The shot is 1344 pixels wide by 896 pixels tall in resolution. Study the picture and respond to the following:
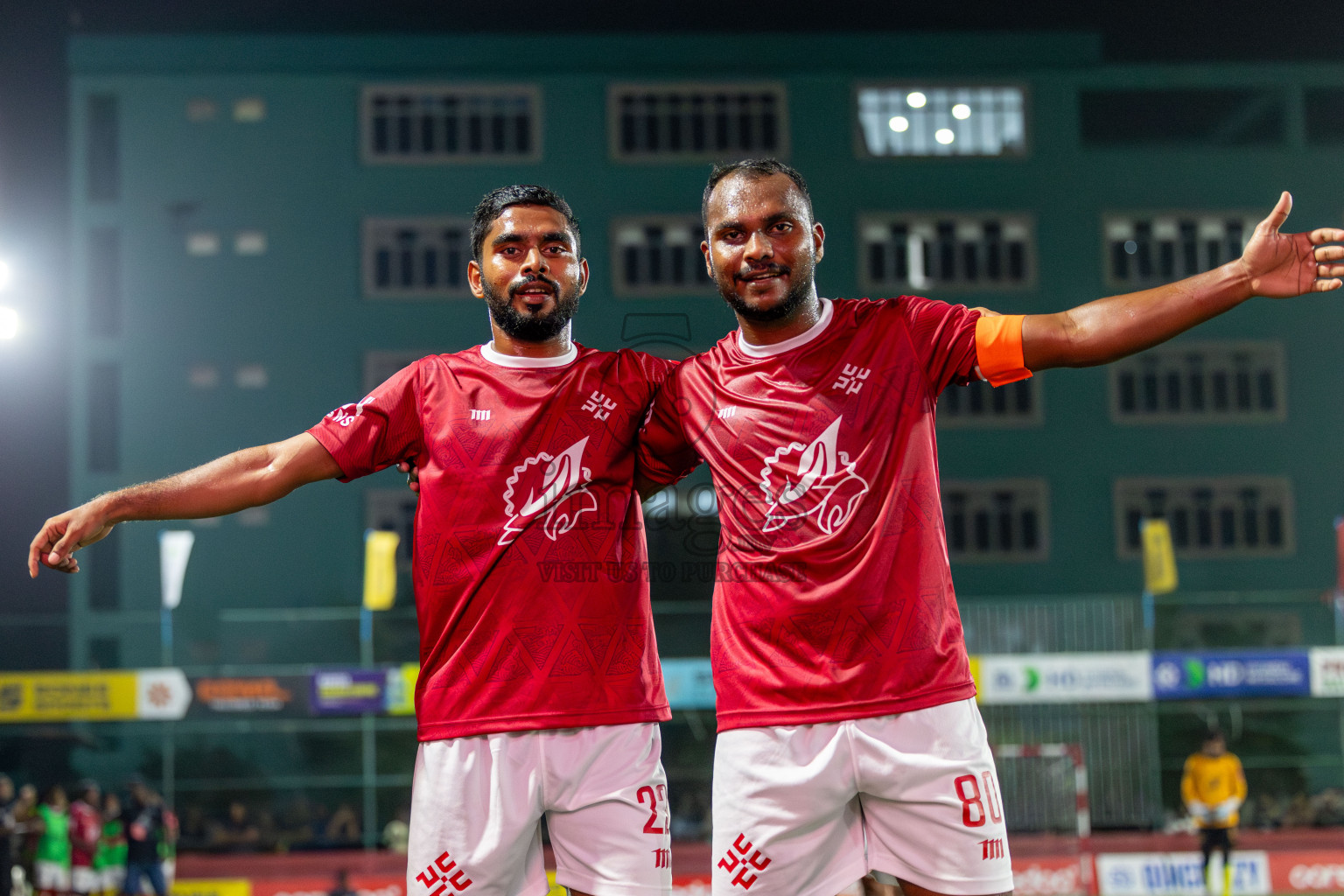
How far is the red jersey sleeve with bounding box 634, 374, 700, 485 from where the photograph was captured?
3668 millimetres

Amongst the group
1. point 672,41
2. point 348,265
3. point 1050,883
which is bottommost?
point 1050,883

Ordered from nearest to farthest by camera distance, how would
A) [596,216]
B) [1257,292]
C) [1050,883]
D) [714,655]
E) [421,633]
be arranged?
1. [1257,292]
2. [714,655]
3. [421,633]
4. [1050,883]
5. [596,216]

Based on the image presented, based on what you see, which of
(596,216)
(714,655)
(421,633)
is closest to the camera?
(714,655)

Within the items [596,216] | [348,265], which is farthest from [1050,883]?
[348,265]

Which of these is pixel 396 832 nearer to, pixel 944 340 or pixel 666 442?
pixel 666 442

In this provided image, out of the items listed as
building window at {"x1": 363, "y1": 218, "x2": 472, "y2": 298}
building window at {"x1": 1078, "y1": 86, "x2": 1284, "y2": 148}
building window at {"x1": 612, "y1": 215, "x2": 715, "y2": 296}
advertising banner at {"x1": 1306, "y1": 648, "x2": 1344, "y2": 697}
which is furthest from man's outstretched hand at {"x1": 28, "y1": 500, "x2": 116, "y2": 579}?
building window at {"x1": 1078, "y1": 86, "x2": 1284, "y2": 148}

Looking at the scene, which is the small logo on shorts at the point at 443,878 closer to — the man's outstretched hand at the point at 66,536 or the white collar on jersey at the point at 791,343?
the man's outstretched hand at the point at 66,536

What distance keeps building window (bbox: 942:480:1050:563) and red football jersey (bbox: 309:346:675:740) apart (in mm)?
24039

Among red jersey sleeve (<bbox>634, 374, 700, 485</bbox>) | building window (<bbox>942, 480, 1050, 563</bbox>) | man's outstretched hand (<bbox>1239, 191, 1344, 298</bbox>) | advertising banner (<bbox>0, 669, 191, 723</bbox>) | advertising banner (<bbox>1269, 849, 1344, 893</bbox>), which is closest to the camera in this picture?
man's outstretched hand (<bbox>1239, 191, 1344, 298</bbox>)

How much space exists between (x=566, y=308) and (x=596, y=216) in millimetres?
24370

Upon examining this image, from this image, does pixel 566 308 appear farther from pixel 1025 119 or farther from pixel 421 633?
pixel 1025 119

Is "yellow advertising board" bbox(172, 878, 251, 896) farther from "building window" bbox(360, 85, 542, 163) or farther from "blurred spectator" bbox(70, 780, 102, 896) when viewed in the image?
"building window" bbox(360, 85, 542, 163)

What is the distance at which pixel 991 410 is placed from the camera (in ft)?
90.8

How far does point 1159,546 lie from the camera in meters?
20.8
